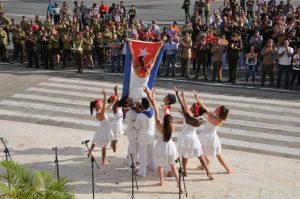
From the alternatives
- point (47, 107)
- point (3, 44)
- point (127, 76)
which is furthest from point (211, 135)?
point (3, 44)

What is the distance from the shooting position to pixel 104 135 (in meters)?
12.0

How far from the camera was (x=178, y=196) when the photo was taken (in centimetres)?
1065

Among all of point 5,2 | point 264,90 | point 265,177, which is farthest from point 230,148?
point 5,2

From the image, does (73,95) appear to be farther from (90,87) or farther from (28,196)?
(28,196)

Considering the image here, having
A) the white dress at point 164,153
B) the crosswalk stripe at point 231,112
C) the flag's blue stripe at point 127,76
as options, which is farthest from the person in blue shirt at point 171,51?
the white dress at point 164,153

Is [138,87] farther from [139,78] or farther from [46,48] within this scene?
[46,48]

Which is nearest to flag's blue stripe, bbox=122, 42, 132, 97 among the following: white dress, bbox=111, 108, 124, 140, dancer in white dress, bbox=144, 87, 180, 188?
white dress, bbox=111, 108, 124, 140

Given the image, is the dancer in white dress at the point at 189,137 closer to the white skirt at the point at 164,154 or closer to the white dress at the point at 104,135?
the white skirt at the point at 164,154

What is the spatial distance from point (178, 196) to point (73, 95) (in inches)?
328

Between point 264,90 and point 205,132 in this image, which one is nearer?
point 205,132

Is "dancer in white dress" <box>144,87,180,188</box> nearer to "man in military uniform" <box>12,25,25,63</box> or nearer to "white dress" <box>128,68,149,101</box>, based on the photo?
"white dress" <box>128,68,149,101</box>

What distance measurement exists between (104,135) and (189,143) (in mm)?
2117

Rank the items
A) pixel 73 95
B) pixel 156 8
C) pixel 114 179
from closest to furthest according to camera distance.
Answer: pixel 114 179, pixel 73 95, pixel 156 8

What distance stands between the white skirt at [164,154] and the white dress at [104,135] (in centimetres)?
155
